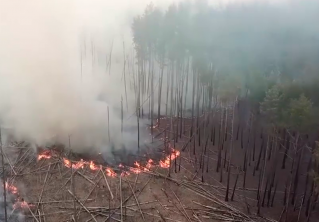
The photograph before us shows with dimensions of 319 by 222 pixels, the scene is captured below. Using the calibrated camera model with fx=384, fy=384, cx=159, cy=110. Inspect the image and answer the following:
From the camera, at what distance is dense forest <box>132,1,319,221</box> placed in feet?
60.5

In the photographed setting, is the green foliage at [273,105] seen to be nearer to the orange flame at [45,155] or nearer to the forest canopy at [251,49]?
the forest canopy at [251,49]

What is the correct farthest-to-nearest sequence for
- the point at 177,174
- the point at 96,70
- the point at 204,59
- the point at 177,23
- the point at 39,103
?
1. the point at 96,70
2. the point at 177,23
3. the point at 204,59
4. the point at 39,103
5. the point at 177,174

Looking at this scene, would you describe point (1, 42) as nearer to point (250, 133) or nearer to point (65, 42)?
point (65, 42)

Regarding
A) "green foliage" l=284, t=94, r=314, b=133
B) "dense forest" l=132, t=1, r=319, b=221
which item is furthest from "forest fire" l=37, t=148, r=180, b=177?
"green foliage" l=284, t=94, r=314, b=133

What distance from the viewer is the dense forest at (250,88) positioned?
18.5 m

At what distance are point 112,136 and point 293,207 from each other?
418 inches

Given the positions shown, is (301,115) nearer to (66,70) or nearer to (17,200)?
(17,200)

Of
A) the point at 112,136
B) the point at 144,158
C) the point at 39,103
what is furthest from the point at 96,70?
the point at 144,158

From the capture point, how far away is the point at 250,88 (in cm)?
2206

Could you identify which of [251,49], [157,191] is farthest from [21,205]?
[251,49]

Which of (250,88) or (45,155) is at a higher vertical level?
(250,88)

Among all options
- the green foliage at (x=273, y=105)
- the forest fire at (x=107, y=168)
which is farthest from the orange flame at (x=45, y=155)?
the green foliage at (x=273, y=105)

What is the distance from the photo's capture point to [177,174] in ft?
65.0

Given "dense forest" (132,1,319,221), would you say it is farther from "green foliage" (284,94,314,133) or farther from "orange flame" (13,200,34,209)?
"orange flame" (13,200,34,209)
